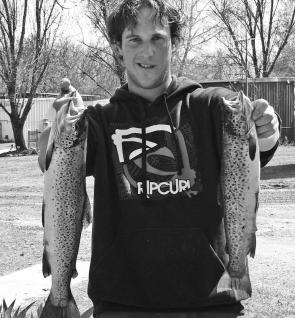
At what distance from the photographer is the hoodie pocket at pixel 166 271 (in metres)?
2.88

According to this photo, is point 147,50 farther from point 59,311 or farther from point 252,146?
point 59,311

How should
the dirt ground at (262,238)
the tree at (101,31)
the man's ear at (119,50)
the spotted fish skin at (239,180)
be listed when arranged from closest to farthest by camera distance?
the spotted fish skin at (239,180) → the man's ear at (119,50) → the dirt ground at (262,238) → the tree at (101,31)

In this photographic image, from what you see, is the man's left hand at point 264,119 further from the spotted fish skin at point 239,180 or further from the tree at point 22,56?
the tree at point 22,56

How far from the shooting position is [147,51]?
3.01m

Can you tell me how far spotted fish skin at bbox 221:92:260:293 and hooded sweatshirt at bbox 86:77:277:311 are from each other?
80 millimetres

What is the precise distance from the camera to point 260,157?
3.14 meters

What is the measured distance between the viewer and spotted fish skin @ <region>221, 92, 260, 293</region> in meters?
2.84

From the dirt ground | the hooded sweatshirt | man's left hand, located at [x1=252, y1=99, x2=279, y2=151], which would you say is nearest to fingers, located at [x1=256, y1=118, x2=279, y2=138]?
man's left hand, located at [x1=252, y1=99, x2=279, y2=151]

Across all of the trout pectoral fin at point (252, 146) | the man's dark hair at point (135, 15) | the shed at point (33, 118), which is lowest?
the shed at point (33, 118)

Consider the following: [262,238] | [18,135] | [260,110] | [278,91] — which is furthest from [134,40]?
[18,135]

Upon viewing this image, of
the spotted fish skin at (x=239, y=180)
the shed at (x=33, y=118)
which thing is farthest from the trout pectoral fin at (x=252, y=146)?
the shed at (x=33, y=118)

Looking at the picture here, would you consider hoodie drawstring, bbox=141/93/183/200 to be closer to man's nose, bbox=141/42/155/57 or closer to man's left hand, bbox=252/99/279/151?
man's nose, bbox=141/42/155/57

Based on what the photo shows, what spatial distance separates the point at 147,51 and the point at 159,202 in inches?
30.6

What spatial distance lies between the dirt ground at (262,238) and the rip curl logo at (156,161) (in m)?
3.12
